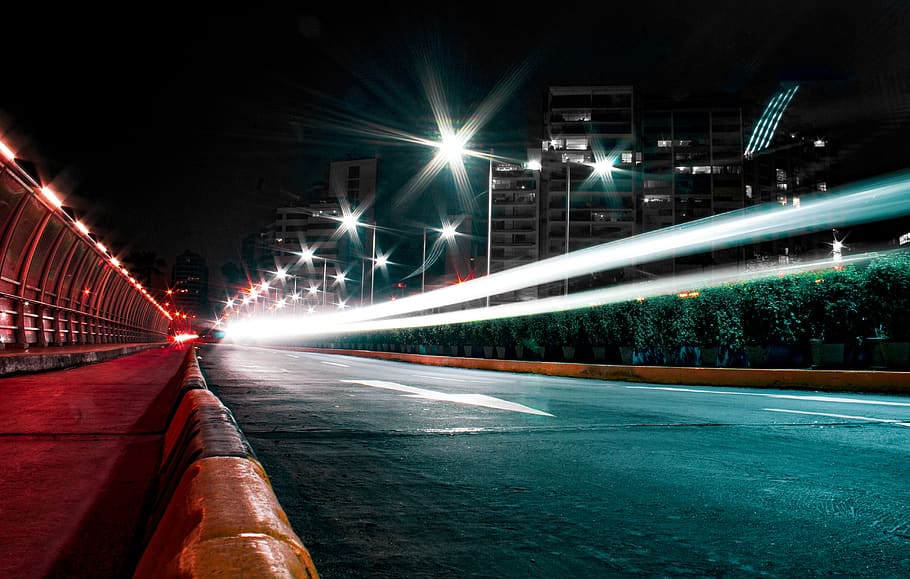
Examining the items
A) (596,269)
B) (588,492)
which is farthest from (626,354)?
(596,269)

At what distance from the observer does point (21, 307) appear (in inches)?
691

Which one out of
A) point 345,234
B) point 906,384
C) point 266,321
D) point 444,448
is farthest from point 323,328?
point 345,234

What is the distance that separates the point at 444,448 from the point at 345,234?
15997 centimetres

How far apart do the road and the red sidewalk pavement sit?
2.54ft

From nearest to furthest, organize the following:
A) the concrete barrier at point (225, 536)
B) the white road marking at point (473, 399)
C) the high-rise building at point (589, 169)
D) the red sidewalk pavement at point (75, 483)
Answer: the concrete barrier at point (225, 536) → the red sidewalk pavement at point (75, 483) → the white road marking at point (473, 399) → the high-rise building at point (589, 169)

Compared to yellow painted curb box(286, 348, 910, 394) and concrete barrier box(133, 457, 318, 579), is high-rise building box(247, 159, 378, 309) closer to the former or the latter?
yellow painted curb box(286, 348, 910, 394)

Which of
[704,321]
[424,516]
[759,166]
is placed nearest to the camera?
[424,516]

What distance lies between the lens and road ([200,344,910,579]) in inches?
106

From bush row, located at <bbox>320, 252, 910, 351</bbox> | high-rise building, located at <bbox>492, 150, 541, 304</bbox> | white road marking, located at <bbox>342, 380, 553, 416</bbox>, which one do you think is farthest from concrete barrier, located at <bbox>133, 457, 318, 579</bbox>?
high-rise building, located at <bbox>492, 150, 541, 304</bbox>

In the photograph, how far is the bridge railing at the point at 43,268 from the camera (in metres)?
15.5

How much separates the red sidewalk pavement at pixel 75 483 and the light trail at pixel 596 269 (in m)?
16.6

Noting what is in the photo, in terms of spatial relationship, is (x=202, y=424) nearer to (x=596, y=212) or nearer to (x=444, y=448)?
(x=444, y=448)

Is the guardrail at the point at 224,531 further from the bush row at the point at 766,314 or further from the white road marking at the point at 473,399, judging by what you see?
the bush row at the point at 766,314

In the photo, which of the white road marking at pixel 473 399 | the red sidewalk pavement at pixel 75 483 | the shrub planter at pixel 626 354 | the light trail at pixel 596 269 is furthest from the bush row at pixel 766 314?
the red sidewalk pavement at pixel 75 483
